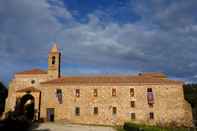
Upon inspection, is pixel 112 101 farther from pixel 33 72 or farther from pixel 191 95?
pixel 191 95

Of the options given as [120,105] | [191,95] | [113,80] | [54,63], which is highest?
[54,63]

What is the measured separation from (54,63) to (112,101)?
15.5 meters

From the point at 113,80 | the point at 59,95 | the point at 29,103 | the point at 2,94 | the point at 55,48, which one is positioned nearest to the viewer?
the point at 59,95

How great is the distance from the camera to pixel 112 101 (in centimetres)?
4219

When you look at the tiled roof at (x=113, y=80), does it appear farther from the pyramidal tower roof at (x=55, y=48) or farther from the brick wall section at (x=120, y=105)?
the pyramidal tower roof at (x=55, y=48)

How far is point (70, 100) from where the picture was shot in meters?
43.2

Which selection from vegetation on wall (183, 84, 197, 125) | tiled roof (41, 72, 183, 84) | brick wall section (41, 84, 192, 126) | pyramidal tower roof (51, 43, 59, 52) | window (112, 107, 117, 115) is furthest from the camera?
vegetation on wall (183, 84, 197, 125)

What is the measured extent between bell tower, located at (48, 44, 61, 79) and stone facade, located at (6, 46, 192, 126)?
16.3 feet

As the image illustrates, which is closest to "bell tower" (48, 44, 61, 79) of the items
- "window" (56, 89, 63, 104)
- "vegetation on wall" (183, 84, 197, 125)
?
"window" (56, 89, 63, 104)

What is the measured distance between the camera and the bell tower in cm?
4997

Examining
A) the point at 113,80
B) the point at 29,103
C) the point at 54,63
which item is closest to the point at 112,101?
the point at 113,80

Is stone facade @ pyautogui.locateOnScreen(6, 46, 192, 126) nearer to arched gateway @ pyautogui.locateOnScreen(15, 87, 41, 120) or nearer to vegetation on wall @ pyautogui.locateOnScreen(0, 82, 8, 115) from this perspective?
arched gateway @ pyautogui.locateOnScreen(15, 87, 41, 120)

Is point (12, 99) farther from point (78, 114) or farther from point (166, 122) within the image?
point (166, 122)

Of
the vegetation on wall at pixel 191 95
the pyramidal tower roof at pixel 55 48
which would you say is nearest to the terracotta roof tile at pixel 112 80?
the pyramidal tower roof at pixel 55 48
